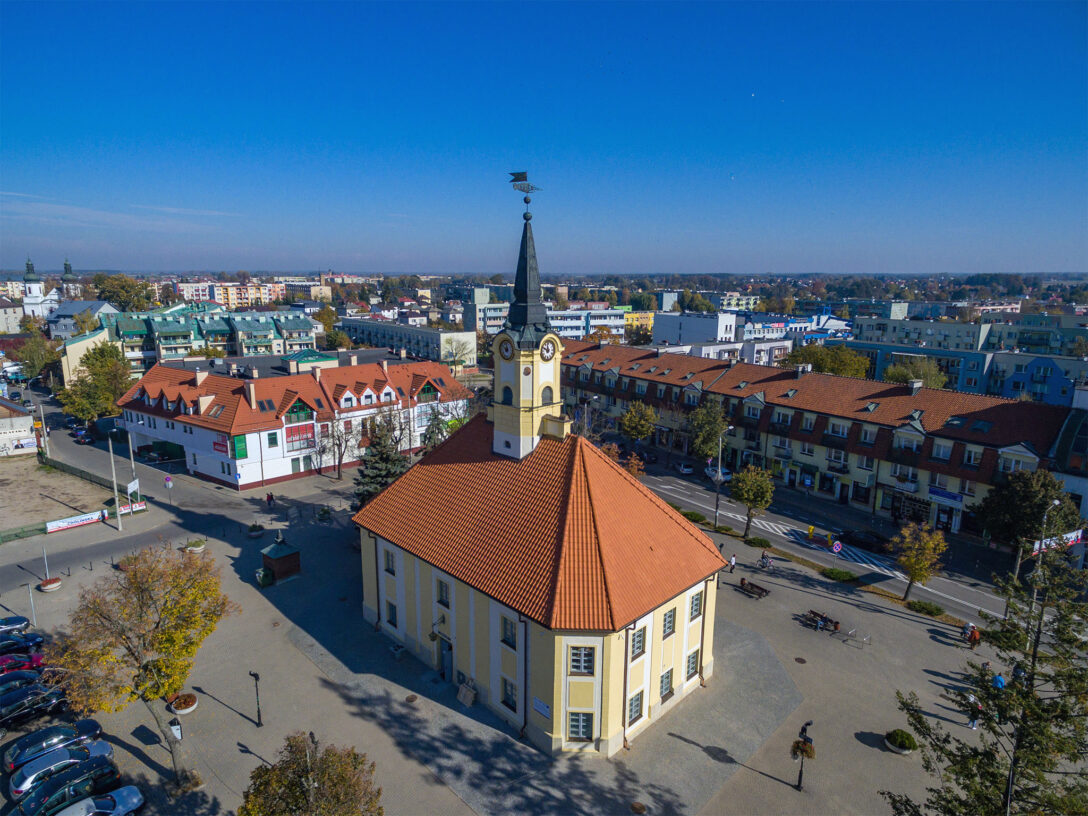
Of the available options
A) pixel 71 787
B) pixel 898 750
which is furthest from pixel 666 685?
pixel 71 787

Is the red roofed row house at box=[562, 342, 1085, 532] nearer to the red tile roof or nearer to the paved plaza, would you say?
the paved plaza

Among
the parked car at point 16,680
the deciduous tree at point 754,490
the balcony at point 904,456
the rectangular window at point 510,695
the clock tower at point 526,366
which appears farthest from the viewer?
the balcony at point 904,456

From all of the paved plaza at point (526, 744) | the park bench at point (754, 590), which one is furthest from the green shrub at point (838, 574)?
the park bench at point (754, 590)

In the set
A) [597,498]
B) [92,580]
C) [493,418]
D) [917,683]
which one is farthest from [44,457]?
[917,683]

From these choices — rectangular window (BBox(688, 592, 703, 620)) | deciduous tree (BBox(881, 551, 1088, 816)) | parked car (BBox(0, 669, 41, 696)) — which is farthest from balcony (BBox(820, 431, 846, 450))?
parked car (BBox(0, 669, 41, 696))

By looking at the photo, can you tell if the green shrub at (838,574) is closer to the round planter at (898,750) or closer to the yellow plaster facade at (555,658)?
the yellow plaster facade at (555,658)

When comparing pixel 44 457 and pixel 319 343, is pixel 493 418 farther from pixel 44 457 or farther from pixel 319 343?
pixel 319 343
